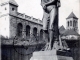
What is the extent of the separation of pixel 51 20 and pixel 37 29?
2344cm

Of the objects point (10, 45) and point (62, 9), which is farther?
point (10, 45)

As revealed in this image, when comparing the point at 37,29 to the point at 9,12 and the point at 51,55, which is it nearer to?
the point at 9,12

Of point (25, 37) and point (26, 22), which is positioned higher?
point (26, 22)

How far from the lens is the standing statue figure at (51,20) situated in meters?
8.20

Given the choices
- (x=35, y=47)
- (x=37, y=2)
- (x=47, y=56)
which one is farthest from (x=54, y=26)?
(x=35, y=47)

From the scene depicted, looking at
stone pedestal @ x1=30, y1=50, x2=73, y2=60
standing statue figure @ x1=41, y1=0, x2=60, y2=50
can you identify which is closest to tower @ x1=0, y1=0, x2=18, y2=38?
standing statue figure @ x1=41, y1=0, x2=60, y2=50

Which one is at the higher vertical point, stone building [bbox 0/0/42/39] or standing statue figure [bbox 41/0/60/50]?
stone building [bbox 0/0/42/39]

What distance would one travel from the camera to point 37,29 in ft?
104

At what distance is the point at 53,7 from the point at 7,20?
20.7 metres

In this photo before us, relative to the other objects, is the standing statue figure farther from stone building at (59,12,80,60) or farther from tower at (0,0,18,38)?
tower at (0,0,18,38)

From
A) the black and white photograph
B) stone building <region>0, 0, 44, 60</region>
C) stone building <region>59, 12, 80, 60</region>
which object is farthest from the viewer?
stone building <region>0, 0, 44, 60</region>

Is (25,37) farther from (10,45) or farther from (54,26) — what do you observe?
(54,26)

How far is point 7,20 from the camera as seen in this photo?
93.5 feet

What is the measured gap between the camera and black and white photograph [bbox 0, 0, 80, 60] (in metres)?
8.15
